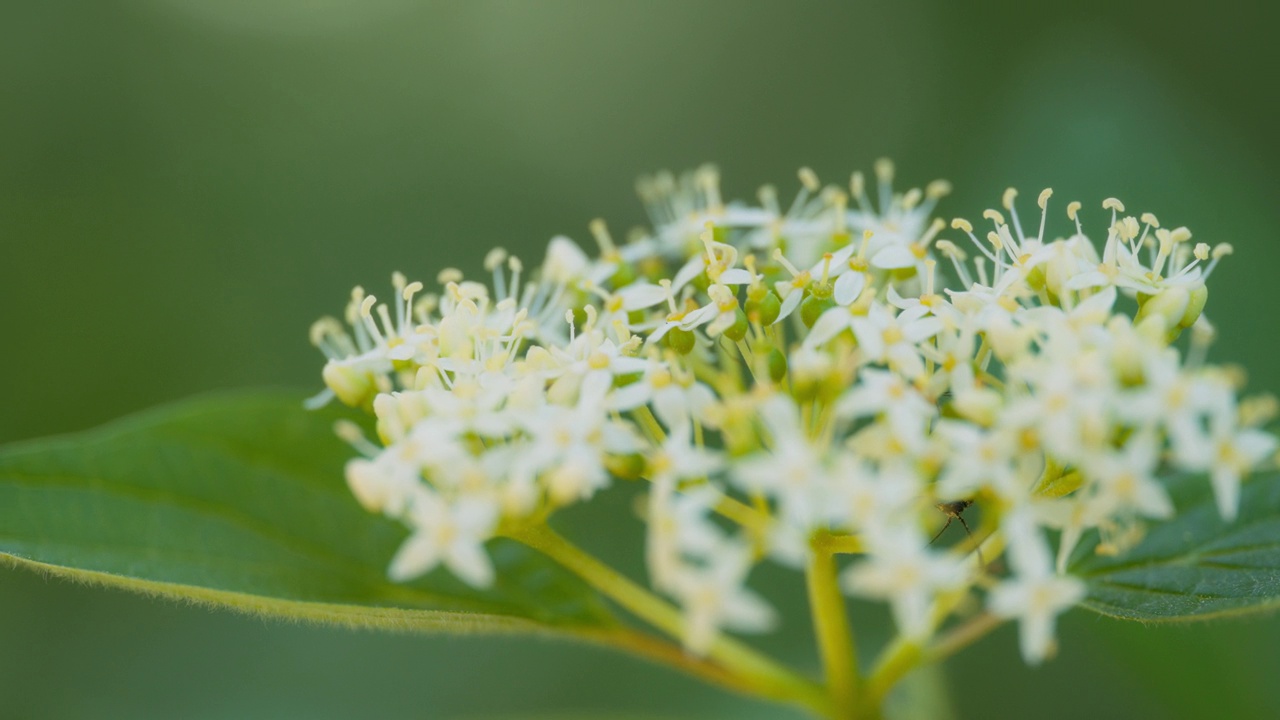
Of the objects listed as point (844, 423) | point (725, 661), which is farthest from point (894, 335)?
point (725, 661)

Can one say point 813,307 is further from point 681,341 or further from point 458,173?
point 458,173

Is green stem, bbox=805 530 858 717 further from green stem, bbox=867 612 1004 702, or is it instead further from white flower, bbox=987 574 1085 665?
white flower, bbox=987 574 1085 665

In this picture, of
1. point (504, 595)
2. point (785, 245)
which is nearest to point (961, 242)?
point (785, 245)

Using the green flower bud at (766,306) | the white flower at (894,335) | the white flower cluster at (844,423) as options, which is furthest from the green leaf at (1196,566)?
the green flower bud at (766,306)

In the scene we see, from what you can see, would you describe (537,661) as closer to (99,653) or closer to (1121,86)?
(99,653)

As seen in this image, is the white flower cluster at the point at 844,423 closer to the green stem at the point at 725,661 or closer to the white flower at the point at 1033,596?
the white flower at the point at 1033,596

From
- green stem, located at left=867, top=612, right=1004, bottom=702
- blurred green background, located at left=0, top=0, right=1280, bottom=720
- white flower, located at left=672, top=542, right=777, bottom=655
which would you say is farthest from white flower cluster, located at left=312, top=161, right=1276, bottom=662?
blurred green background, located at left=0, top=0, right=1280, bottom=720

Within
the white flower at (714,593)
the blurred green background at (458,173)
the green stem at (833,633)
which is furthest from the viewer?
the blurred green background at (458,173)
